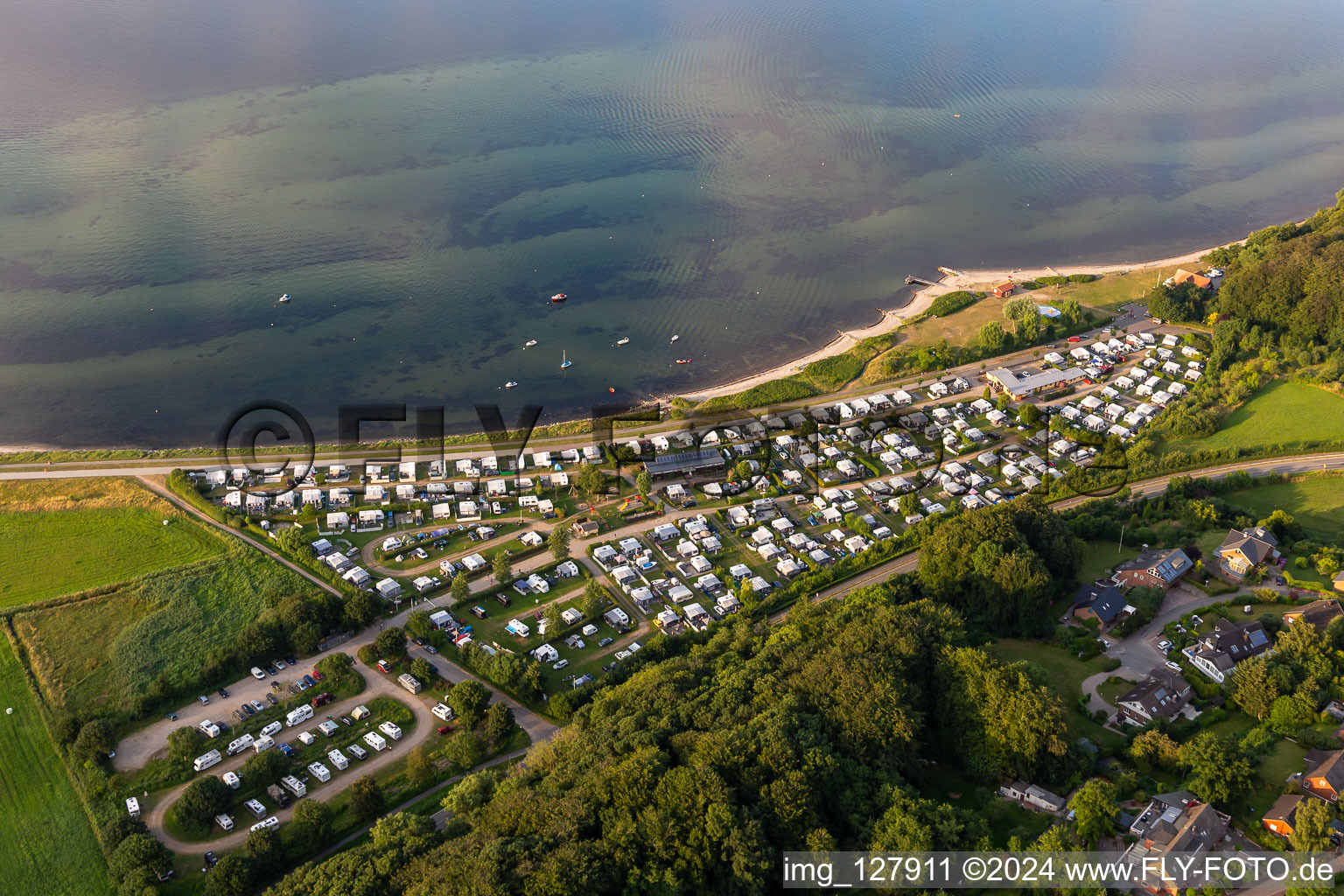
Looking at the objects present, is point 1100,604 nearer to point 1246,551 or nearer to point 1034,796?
point 1246,551

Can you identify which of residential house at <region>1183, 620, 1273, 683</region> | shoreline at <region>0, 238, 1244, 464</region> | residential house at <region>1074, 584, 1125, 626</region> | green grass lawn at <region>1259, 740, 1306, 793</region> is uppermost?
shoreline at <region>0, 238, 1244, 464</region>

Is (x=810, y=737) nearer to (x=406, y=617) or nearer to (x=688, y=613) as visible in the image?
(x=688, y=613)

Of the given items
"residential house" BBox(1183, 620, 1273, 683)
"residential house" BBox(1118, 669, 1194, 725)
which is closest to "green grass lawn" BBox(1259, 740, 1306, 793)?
"residential house" BBox(1118, 669, 1194, 725)

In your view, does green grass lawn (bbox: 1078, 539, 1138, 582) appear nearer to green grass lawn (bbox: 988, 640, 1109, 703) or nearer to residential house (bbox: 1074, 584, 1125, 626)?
residential house (bbox: 1074, 584, 1125, 626)

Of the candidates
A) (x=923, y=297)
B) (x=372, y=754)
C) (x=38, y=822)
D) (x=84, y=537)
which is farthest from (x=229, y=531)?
(x=923, y=297)

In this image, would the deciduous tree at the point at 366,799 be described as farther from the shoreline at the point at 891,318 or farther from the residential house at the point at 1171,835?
the shoreline at the point at 891,318

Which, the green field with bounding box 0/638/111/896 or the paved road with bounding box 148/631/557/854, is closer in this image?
the green field with bounding box 0/638/111/896
